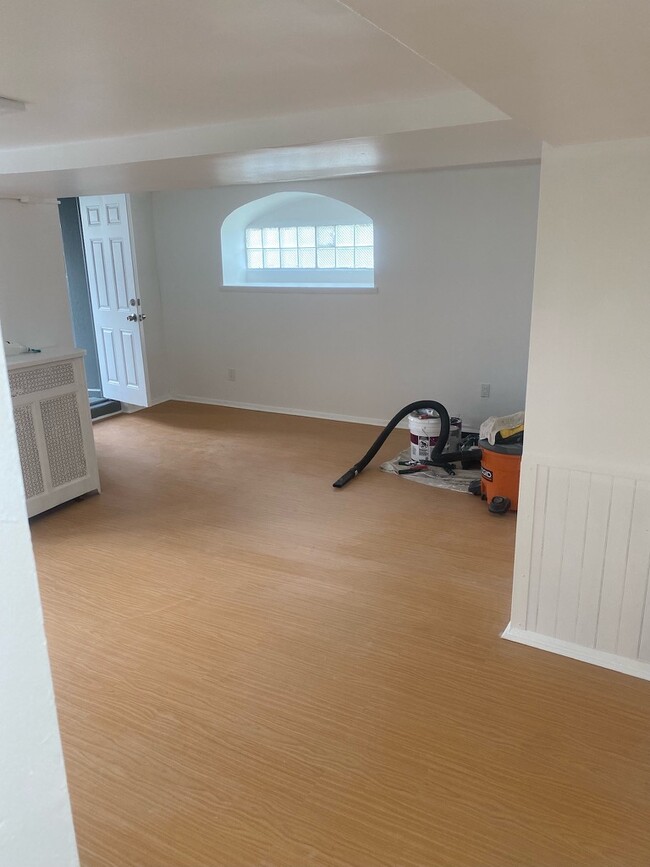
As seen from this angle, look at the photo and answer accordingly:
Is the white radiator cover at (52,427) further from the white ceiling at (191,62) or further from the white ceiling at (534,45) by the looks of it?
the white ceiling at (534,45)

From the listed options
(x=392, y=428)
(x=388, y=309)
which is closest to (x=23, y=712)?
(x=392, y=428)

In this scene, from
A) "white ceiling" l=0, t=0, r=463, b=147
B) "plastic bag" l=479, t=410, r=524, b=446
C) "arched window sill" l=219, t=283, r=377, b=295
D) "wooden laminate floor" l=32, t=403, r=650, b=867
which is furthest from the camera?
"arched window sill" l=219, t=283, r=377, b=295

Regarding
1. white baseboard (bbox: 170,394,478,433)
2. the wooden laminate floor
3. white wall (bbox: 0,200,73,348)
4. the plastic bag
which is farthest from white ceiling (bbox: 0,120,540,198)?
white baseboard (bbox: 170,394,478,433)

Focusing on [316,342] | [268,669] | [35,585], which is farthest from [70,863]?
[316,342]

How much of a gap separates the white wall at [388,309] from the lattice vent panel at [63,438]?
247cm

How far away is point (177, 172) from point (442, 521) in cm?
246

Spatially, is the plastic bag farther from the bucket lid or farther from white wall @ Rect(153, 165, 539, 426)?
white wall @ Rect(153, 165, 539, 426)

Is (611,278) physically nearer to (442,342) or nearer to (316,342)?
(442,342)

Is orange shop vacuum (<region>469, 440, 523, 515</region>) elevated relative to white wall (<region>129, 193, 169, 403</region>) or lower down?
lower down

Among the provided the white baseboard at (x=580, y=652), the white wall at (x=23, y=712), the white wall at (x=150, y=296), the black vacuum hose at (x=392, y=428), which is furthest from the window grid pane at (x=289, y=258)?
the white wall at (x=23, y=712)

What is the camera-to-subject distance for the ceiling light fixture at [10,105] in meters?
2.18

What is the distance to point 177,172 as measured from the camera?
11.1ft

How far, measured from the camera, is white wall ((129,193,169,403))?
20.9 ft

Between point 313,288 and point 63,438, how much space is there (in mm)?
2716
